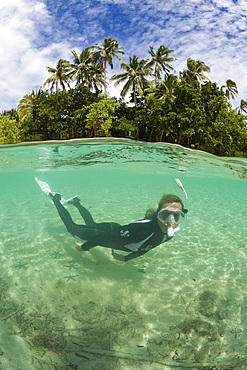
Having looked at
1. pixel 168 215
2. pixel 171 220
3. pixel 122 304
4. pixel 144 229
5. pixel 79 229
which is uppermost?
pixel 168 215

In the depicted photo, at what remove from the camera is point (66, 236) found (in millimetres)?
8766

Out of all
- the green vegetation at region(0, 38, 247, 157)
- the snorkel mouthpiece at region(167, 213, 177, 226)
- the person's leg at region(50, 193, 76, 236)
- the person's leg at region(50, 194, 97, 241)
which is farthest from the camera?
the green vegetation at region(0, 38, 247, 157)

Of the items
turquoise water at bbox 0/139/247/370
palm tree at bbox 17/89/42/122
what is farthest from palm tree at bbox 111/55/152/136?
turquoise water at bbox 0/139/247/370

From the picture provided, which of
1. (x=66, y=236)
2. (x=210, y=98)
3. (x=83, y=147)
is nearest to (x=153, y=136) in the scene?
(x=210, y=98)

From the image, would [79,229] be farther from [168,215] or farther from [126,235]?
[168,215]

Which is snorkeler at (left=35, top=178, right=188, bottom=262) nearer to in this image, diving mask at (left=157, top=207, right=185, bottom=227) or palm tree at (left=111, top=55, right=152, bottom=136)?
diving mask at (left=157, top=207, right=185, bottom=227)

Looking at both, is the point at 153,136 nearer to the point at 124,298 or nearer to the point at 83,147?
Answer: the point at 83,147

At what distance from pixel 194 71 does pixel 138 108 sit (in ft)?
32.4

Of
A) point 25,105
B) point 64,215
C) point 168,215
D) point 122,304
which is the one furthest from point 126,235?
point 25,105

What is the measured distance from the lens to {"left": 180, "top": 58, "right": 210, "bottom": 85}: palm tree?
33697 millimetres

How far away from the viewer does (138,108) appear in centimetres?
3600

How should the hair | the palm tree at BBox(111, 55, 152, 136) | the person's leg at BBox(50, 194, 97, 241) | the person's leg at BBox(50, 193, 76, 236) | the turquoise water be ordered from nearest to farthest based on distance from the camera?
the turquoise water < the hair < the person's leg at BBox(50, 194, 97, 241) < the person's leg at BBox(50, 193, 76, 236) < the palm tree at BBox(111, 55, 152, 136)

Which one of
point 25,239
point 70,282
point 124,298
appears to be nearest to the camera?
point 124,298

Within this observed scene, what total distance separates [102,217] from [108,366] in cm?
795
